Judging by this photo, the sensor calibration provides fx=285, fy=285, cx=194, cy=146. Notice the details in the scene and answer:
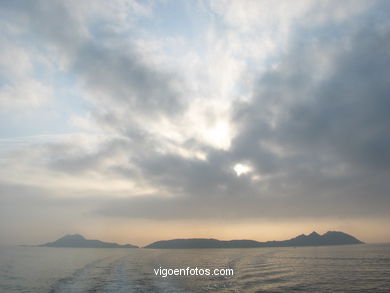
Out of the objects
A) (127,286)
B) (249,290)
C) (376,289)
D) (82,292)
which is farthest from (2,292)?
(376,289)

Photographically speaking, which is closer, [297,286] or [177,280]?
[297,286]

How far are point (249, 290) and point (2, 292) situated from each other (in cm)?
3991

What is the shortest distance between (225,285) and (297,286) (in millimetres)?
12388

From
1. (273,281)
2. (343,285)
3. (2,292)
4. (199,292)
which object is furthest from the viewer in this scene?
(273,281)

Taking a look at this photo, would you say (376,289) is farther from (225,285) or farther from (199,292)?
(199,292)

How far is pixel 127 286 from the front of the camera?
1896 inches

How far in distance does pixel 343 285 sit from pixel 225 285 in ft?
67.2

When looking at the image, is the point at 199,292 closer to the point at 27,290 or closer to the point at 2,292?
the point at 27,290

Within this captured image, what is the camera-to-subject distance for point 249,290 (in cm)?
4438

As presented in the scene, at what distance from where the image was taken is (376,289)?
4512 cm

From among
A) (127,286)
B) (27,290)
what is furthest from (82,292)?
(27,290)

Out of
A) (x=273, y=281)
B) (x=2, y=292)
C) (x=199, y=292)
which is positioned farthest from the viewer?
(x=273, y=281)

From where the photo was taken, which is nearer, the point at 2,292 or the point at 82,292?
the point at 82,292

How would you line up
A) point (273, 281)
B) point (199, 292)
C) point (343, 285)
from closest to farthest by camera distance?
point (199, 292) → point (343, 285) → point (273, 281)
